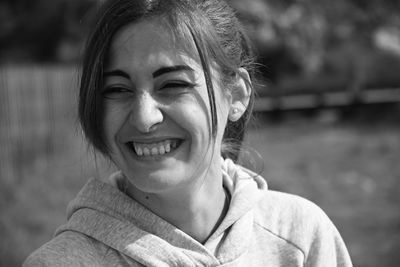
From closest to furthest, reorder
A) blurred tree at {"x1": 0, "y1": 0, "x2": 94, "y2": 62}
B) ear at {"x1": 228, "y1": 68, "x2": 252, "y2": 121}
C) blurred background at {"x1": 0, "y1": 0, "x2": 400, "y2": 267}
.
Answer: ear at {"x1": 228, "y1": 68, "x2": 252, "y2": 121}, blurred background at {"x1": 0, "y1": 0, "x2": 400, "y2": 267}, blurred tree at {"x1": 0, "y1": 0, "x2": 94, "y2": 62}

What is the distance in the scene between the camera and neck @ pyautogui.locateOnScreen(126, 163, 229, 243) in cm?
179

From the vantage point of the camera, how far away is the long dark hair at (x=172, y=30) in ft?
5.54

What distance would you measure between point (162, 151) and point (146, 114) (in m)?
0.12

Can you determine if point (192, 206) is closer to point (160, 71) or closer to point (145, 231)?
point (145, 231)

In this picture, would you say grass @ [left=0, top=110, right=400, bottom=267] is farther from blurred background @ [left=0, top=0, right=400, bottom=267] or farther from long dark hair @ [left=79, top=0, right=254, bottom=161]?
long dark hair @ [left=79, top=0, right=254, bottom=161]

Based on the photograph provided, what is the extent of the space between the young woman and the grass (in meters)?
1.27

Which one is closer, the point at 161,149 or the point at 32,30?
the point at 161,149

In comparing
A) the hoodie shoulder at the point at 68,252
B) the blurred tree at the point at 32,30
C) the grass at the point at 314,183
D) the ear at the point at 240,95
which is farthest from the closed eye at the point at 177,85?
the blurred tree at the point at 32,30

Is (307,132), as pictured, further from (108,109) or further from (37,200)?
(108,109)

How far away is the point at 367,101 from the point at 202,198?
11.5 m

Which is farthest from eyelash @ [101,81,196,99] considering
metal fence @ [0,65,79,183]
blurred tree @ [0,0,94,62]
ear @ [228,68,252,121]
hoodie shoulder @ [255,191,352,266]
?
blurred tree @ [0,0,94,62]

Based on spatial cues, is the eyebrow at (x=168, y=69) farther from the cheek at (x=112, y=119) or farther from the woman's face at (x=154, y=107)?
the cheek at (x=112, y=119)

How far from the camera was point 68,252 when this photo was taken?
5.29 ft

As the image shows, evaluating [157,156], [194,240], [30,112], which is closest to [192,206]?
[194,240]
